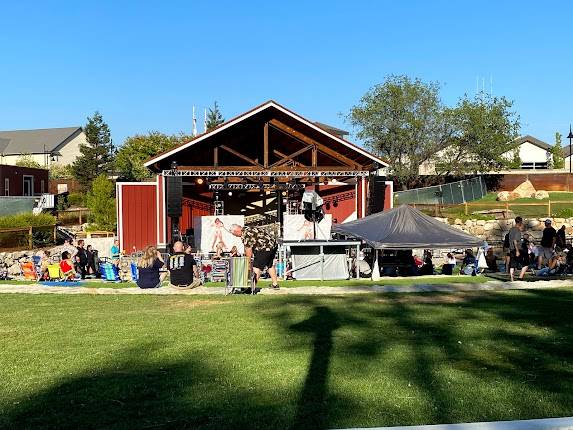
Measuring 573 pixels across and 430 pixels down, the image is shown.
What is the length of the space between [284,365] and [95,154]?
178 feet

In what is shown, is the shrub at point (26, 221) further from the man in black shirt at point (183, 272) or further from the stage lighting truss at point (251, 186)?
the man in black shirt at point (183, 272)

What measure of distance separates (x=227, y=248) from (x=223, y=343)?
14862 millimetres

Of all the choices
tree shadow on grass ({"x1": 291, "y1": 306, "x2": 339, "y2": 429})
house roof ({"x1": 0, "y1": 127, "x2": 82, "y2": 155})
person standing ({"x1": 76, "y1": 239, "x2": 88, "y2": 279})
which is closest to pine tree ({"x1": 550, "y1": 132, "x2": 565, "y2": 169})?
house roof ({"x1": 0, "y1": 127, "x2": 82, "y2": 155})

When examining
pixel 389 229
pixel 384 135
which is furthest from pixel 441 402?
pixel 384 135

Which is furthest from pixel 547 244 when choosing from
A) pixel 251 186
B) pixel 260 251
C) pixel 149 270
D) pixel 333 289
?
pixel 251 186

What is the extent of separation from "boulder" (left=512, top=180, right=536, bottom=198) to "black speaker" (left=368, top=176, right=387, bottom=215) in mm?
22074

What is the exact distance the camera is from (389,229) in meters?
16.4

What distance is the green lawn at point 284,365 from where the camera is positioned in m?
4.81

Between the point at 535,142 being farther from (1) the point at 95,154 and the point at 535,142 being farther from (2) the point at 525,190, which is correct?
(1) the point at 95,154

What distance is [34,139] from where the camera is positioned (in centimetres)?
7000

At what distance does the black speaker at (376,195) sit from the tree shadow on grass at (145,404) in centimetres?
1771

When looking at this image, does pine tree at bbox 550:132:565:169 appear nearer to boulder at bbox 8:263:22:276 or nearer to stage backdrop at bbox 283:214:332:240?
stage backdrop at bbox 283:214:332:240

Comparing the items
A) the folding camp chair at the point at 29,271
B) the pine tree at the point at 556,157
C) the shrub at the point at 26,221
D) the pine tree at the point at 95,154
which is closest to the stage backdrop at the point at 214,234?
the folding camp chair at the point at 29,271

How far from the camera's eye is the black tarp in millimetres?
15656
